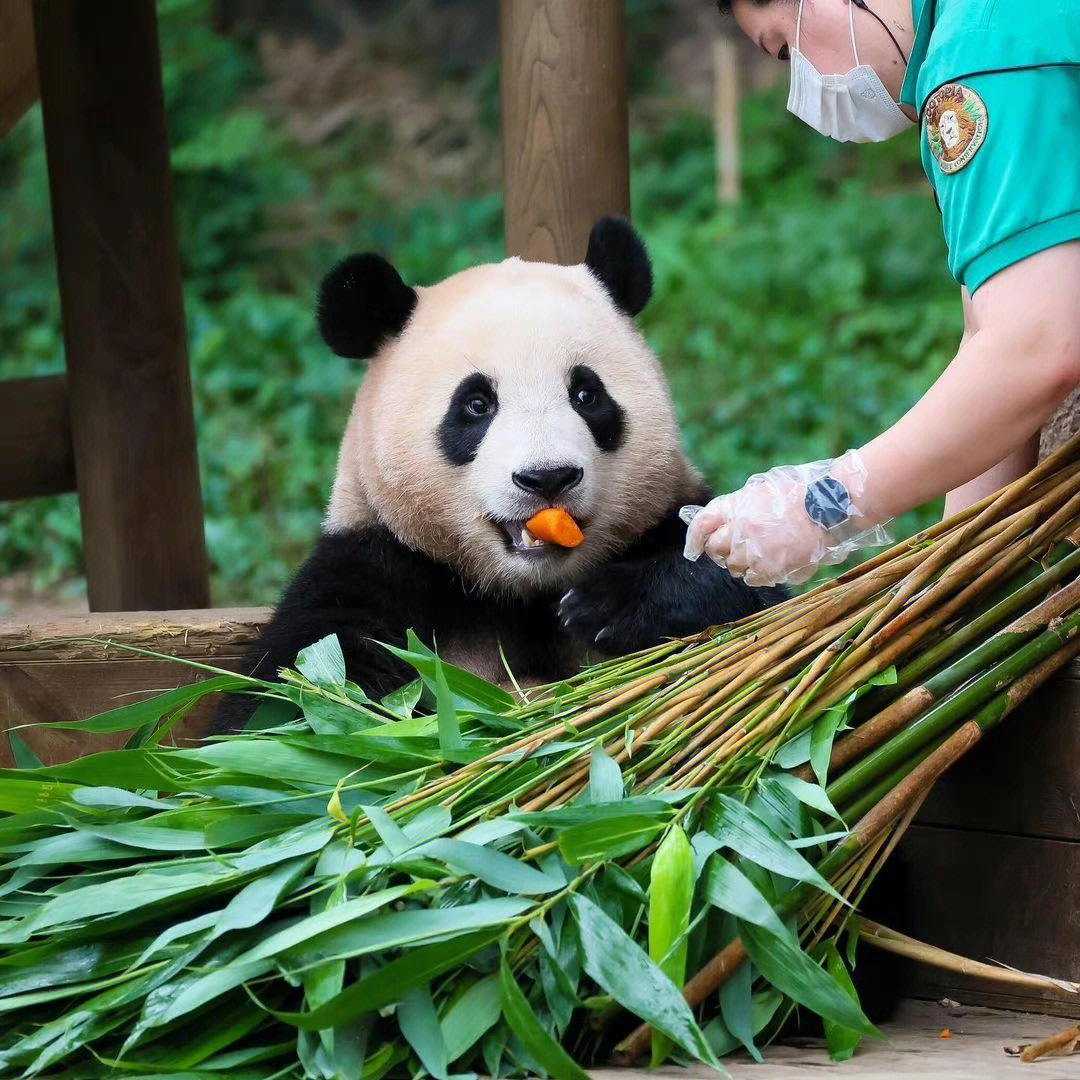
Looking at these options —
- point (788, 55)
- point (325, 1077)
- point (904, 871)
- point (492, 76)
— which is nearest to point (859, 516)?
point (904, 871)

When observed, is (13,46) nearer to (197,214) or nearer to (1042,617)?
(1042,617)

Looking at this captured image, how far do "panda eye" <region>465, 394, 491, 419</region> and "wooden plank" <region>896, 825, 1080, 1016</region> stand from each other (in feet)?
3.12

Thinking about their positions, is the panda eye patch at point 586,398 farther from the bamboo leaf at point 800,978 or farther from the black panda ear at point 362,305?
the bamboo leaf at point 800,978

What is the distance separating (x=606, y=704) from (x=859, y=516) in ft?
1.34

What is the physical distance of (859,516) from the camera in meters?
1.91

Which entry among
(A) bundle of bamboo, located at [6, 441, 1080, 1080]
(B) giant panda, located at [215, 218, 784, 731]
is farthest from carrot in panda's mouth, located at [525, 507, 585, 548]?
(A) bundle of bamboo, located at [6, 441, 1080, 1080]

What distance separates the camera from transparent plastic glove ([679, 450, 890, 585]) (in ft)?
6.35

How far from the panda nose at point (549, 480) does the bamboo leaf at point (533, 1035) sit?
0.95m

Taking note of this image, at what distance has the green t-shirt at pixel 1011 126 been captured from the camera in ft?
5.81

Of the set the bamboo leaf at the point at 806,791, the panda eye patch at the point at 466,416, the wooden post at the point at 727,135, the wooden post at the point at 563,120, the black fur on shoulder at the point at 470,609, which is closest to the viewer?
the bamboo leaf at the point at 806,791

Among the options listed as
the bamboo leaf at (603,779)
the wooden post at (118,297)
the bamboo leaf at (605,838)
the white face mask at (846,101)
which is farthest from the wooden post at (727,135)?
the bamboo leaf at (605,838)

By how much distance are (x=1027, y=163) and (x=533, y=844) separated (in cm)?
100

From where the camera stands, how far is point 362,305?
2553mm

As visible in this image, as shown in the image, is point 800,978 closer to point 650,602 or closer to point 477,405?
point 650,602
